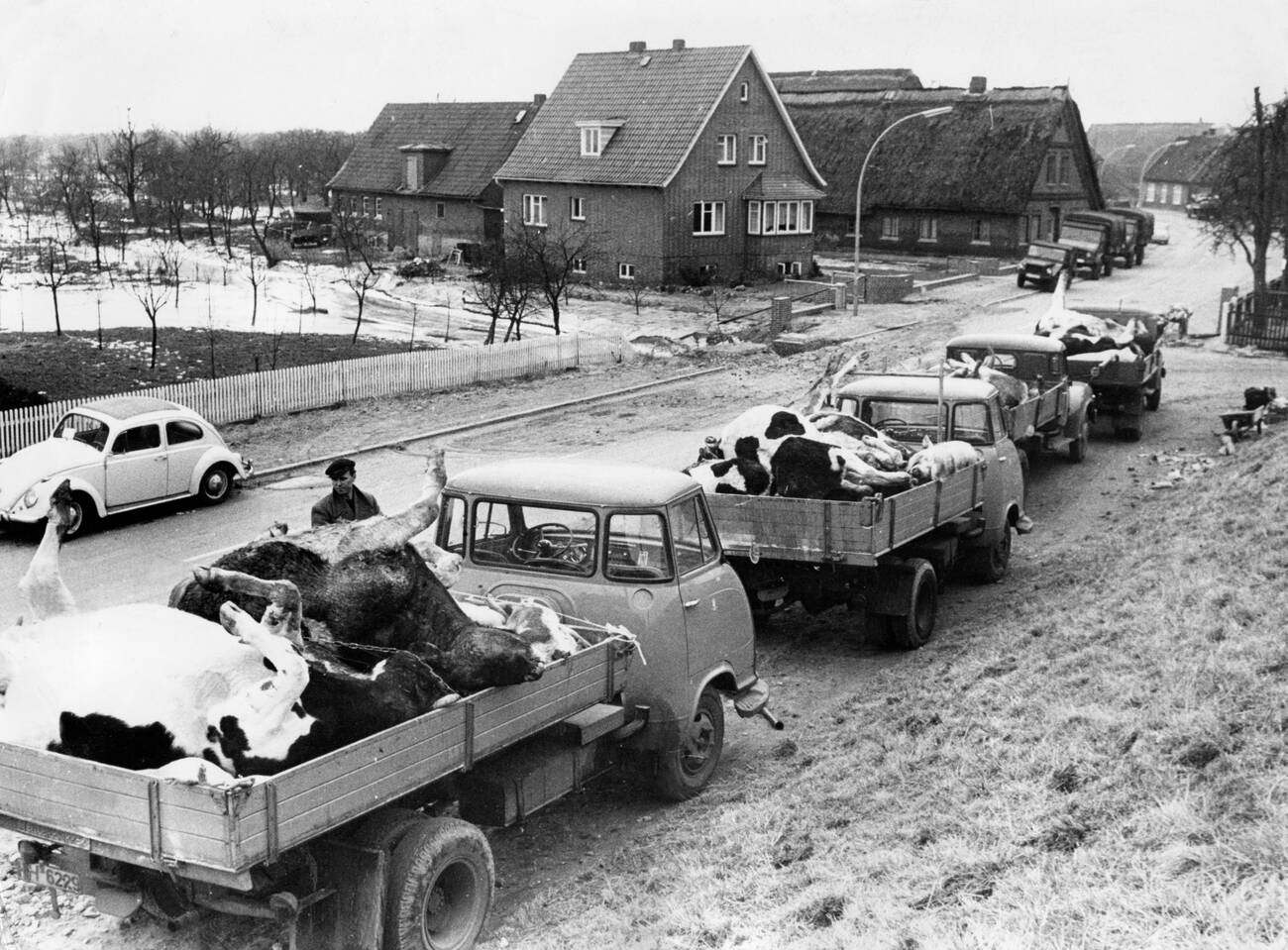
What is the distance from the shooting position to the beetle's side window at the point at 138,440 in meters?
16.5

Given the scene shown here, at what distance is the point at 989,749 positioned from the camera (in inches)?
297

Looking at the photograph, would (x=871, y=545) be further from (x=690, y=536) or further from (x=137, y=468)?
(x=137, y=468)

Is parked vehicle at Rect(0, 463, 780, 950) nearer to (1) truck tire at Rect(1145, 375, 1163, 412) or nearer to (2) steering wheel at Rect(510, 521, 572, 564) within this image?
(2) steering wheel at Rect(510, 521, 572, 564)

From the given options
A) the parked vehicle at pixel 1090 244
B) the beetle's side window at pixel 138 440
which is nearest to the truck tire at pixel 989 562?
the beetle's side window at pixel 138 440

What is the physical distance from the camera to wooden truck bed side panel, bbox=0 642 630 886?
5.02 meters

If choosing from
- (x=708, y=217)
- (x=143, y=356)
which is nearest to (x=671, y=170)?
(x=708, y=217)

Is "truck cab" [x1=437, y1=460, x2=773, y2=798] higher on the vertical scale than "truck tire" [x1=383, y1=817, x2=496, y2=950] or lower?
higher

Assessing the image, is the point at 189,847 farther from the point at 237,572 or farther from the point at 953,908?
the point at 953,908

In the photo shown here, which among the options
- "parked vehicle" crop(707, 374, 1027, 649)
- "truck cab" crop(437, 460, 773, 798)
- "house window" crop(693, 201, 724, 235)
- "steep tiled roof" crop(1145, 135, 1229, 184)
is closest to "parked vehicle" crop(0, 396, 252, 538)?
"parked vehicle" crop(707, 374, 1027, 649)

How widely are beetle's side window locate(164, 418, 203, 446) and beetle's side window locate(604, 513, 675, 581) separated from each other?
427 inches

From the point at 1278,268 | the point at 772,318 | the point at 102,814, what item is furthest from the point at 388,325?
the point at 1278,268

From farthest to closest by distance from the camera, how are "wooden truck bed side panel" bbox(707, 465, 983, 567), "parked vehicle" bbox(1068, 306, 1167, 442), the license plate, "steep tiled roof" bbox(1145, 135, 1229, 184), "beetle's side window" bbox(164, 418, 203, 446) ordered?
1. "steep tiled roof" bbox(1145, 135, 1229, 184)
2. "parked vehicle" bbox(1068, 306, 1167, 442)
3. "beetle's side window" bbox(164, 418, 203, 446)
4. "wooden truck bed side panel" bbox(707, 465, 983, 567)
5. the license plate

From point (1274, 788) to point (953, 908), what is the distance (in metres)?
1.66

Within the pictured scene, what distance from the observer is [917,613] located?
38.0ft
